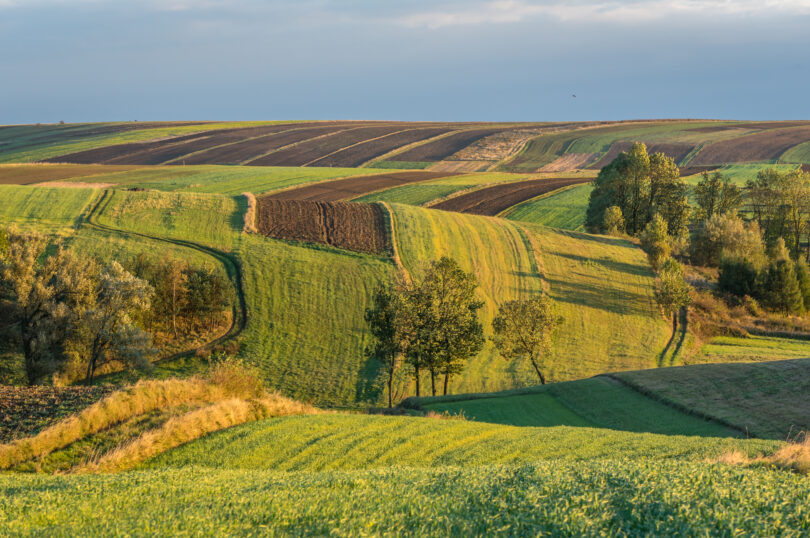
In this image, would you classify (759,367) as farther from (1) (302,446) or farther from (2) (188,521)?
(2) (188,521)

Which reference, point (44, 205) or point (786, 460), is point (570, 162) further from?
point (786, 460)

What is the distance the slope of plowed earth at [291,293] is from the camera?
4997 centimetres

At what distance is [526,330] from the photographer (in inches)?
2032

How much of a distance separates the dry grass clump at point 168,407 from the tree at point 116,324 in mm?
18571

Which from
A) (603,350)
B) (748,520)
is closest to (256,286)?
(603,350)

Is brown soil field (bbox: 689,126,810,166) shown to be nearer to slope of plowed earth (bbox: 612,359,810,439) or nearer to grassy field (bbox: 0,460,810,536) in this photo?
slope of plowed earth (bbox: 612,359,810,439)

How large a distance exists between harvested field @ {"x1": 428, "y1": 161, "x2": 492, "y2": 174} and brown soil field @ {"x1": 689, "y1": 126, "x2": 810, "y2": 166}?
5018 cm

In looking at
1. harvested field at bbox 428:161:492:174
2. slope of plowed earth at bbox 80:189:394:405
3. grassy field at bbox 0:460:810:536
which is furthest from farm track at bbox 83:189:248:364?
harvested field at bbox 428:161:492:174

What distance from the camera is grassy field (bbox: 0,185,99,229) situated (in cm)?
6925

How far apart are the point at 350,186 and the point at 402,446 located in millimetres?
94059

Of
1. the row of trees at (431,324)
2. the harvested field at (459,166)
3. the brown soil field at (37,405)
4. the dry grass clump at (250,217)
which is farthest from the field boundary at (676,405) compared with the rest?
Result: the harvested field at (459,166)

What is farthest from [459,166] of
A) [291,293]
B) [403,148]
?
[291,293]

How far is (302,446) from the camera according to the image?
21.6 m

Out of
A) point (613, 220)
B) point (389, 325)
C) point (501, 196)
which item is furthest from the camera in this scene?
point (501, 196)
